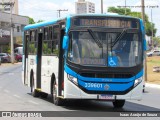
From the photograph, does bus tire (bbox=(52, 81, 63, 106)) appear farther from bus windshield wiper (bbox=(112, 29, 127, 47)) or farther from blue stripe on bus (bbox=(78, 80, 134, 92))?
bus windshield wiper (bbox=(112, 29, 127, 47))

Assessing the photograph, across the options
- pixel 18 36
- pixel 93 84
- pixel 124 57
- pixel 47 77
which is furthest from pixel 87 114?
pixel 18 36

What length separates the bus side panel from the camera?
1785cm

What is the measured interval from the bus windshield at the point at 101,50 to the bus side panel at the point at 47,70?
5.15ft

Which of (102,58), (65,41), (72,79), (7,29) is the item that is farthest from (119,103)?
(7,29)

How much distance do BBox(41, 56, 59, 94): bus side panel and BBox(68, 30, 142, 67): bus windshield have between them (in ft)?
5.15

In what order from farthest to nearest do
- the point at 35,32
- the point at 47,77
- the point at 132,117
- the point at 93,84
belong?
the point at 35,32
the point at 47,77
the point at 93,84
the point at 132,117

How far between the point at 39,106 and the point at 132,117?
3.94 m

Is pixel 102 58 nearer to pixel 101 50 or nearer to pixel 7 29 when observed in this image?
pixel 101 50

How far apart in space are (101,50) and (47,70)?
3610 mm

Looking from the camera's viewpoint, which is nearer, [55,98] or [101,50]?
[101,50]

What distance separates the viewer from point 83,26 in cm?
1628

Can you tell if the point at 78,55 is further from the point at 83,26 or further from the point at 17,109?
the point at 17,109

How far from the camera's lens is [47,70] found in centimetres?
1912

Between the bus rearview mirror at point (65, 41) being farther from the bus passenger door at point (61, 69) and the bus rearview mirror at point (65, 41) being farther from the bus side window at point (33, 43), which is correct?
the bus side window at point (33, 43)
